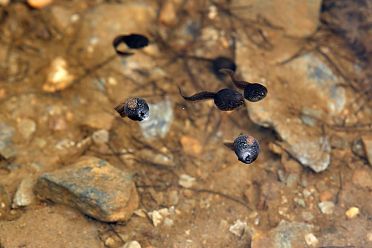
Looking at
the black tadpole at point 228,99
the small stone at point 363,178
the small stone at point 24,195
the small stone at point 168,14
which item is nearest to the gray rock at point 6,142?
the small stone at point 24,195

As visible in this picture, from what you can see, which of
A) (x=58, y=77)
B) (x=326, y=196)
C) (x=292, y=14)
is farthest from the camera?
(x=292, y=14)

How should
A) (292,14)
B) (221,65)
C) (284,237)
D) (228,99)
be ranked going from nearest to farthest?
(284,237) < (228,99) < (221,65) < (292,14)

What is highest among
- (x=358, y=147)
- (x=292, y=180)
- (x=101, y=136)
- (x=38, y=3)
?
(x=38, y=3)

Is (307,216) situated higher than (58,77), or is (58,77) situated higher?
(58,77)

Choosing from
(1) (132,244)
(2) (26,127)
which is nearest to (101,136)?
(2) (26,127)

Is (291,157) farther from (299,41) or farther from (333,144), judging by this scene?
(299,41)

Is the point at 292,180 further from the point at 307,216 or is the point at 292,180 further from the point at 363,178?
the point at 363,178
